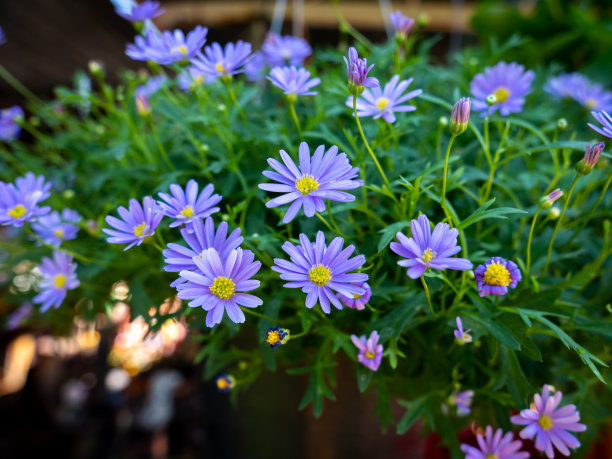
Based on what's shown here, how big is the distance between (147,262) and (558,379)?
446mm

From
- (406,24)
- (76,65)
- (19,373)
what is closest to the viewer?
(406,24)

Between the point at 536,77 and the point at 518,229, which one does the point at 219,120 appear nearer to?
the point at 518,229

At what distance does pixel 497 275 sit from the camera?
363 mm

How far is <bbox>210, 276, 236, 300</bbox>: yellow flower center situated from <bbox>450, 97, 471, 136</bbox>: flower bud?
0.21 metres

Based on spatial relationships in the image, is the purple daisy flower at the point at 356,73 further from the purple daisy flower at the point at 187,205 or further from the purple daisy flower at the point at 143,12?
the purple daisy flower at the point at 143,12

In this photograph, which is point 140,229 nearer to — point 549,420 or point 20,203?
point 20,203

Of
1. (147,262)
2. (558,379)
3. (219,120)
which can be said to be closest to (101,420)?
(147,262)

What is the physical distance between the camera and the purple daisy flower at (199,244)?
350mm

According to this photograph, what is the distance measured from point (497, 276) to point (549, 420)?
14 cm

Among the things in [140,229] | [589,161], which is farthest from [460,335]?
[140,229]

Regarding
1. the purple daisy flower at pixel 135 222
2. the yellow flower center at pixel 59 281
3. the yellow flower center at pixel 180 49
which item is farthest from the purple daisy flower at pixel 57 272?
the yellow flower center at pixel 180 49

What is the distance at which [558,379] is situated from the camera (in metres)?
A: 0.49

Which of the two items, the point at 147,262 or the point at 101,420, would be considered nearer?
the point at 147,262

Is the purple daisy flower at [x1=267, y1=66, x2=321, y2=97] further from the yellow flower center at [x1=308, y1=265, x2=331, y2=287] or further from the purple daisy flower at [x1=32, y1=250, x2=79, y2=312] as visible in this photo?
the purple daisy flower at [x1=32, y1=250, x2=79, y2=312]
